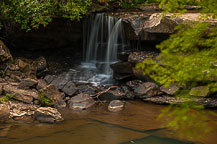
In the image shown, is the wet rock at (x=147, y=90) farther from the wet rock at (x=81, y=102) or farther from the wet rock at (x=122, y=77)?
the wet rock at (x=81, y=102)

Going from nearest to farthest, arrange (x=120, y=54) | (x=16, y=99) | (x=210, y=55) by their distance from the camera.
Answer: (x=210, y=55) → (x=16, y=99) → (x=120, y=54)

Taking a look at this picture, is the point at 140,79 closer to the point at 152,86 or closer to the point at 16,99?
the point at 152,86

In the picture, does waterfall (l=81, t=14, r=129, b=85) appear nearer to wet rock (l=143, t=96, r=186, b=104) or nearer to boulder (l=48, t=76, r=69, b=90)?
boulder (l=48, t=76, r=69, b=90)

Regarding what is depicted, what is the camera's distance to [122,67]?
39.9ft

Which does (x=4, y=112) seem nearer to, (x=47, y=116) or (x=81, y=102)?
(x=47, y=116)

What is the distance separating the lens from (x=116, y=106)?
31.5ft

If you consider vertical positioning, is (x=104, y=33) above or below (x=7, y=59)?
above

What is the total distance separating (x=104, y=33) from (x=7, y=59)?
15.7ft

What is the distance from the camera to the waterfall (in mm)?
13055

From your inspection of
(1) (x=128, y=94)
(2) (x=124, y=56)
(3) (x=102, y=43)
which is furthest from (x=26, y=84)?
(3) (x=102, y=43)

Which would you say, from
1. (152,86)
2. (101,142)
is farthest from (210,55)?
(152,86)

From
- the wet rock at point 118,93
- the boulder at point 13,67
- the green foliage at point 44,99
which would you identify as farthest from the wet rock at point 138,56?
the boulder at point 13,67

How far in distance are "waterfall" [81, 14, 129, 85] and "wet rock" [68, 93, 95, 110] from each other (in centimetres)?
267

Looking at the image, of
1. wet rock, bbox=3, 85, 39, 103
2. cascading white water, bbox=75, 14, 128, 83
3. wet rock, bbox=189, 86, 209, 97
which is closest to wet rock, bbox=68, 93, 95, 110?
wet rock, bbox=3, 85, 39, 103
